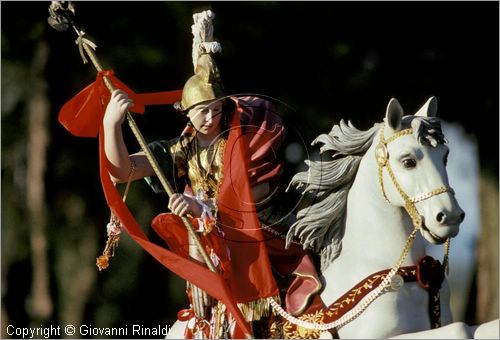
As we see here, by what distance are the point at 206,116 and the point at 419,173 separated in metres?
1.29

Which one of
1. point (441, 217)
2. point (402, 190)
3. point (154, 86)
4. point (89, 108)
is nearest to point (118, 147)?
point (89, 108)

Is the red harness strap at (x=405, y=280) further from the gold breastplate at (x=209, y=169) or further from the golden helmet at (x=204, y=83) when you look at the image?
the golden helmet at (x=204, y=83)

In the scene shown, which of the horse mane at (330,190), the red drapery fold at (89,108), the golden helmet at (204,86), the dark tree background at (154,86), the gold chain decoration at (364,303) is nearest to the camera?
the gold chain decoration at (364,303)

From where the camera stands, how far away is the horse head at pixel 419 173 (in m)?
7.00

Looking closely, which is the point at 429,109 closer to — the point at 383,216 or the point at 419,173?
the point at 419,173

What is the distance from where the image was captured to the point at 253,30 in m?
13.7

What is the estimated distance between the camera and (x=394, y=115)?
23.7 ft

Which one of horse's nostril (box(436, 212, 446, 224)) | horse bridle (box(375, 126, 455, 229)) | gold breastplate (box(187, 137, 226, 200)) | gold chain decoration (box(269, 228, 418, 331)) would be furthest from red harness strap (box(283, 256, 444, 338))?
gold breastplate (box(187, 137, 226, 200))

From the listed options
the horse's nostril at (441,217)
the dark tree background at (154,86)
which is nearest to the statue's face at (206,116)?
the horse's nostril at (441,217)

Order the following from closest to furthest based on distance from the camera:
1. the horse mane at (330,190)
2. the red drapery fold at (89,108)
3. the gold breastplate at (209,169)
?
1. the horse mane at (330,190)
2. the gold breastplate at (209,169)
3. the red drapery fold at (89,108)

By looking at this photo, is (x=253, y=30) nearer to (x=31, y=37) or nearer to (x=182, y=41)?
(x=182, y=41)

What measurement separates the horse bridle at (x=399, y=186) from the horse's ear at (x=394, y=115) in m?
0.04

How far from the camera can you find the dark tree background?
13367 millimetres

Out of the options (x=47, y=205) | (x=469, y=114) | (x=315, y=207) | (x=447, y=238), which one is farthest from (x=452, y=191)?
(x=47, y=205)
